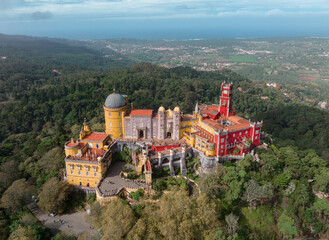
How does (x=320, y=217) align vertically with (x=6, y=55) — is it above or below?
below

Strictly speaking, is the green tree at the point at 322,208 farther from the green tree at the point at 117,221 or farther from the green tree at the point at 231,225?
the green tree at the point at 117,221

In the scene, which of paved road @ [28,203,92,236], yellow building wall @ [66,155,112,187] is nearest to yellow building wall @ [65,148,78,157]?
yellow building wall @ [66,155,112,187]

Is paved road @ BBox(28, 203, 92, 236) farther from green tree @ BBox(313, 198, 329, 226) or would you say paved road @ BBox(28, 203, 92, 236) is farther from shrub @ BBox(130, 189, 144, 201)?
green tree @ BBox(313, 198, 329, 226)

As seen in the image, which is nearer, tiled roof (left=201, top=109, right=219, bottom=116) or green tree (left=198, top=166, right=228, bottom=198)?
green tree (left=198, top=166, right=228, bottom=198)

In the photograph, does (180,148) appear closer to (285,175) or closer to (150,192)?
(150,192)

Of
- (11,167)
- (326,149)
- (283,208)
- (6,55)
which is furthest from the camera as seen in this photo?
(6,55)

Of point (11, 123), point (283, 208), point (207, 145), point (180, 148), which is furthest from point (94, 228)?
point (11, 123)

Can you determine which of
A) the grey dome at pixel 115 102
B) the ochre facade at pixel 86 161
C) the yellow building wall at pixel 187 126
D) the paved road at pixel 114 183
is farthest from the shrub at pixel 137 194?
the grey dome at pixel 115 102
